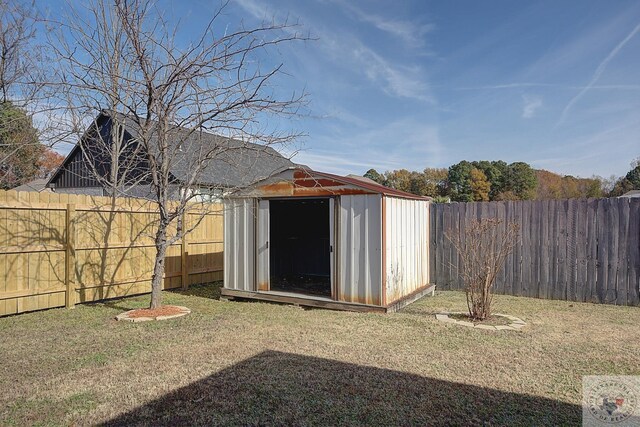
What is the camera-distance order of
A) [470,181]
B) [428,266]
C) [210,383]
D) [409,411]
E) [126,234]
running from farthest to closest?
[470,181], [428,266], [126,234], [210,383], [409,411]

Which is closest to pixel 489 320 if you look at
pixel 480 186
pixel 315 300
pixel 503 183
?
pixel 315 300

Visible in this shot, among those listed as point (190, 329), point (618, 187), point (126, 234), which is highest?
point (618, 187)

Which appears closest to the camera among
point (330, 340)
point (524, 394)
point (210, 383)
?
point (524, 394)

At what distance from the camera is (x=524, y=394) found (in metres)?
3.14

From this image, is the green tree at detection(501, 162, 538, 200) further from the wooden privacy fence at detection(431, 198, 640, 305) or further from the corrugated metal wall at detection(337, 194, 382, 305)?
the corrugated metal wall at detection(337, 194, 382, 305)

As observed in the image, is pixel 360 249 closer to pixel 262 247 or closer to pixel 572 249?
pixel 262 247

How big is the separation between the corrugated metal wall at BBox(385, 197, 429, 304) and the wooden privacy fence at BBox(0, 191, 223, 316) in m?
3.10

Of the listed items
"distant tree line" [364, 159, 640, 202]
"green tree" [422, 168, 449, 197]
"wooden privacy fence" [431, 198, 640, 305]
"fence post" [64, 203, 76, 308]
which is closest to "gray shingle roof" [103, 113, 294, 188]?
"fence post" [64, 203, 76, 308]

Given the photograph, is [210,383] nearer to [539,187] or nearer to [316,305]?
[316,305]

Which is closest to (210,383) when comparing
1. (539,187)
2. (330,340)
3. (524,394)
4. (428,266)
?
(330,340)

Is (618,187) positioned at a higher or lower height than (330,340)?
higher

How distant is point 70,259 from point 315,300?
13.4 feet

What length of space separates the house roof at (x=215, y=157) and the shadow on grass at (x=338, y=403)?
337cm

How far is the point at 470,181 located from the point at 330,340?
130 ft
